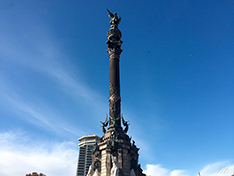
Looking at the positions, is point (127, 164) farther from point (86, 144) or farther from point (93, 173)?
point (86, 144)

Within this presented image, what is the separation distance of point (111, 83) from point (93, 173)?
14681mm

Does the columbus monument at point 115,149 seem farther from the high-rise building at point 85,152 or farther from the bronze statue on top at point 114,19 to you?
the high-rise building at point 85,152

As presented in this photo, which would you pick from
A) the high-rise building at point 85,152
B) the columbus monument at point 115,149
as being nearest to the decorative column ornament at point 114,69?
the columbus monument at point 115,149

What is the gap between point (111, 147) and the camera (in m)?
29.0

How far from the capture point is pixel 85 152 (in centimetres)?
11350

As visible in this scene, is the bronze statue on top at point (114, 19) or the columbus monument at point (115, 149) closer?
the columbus monument at point (115, 149)

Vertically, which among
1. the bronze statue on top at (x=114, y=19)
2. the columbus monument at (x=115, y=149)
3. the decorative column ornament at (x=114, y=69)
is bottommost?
the columbus monument at (x=115, y=149)

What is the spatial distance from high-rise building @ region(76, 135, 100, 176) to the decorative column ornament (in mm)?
79104

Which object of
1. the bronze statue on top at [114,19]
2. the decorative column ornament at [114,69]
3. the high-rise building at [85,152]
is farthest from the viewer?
the high-rise building at [85,152]

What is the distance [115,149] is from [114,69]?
1438 cm

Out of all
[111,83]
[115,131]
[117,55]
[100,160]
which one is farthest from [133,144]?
[117,55]

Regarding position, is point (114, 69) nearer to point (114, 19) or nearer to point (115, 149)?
point (114, 19)

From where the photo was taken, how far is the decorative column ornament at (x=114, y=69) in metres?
33.0

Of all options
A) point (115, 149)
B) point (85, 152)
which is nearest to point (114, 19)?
point (115, 149)
